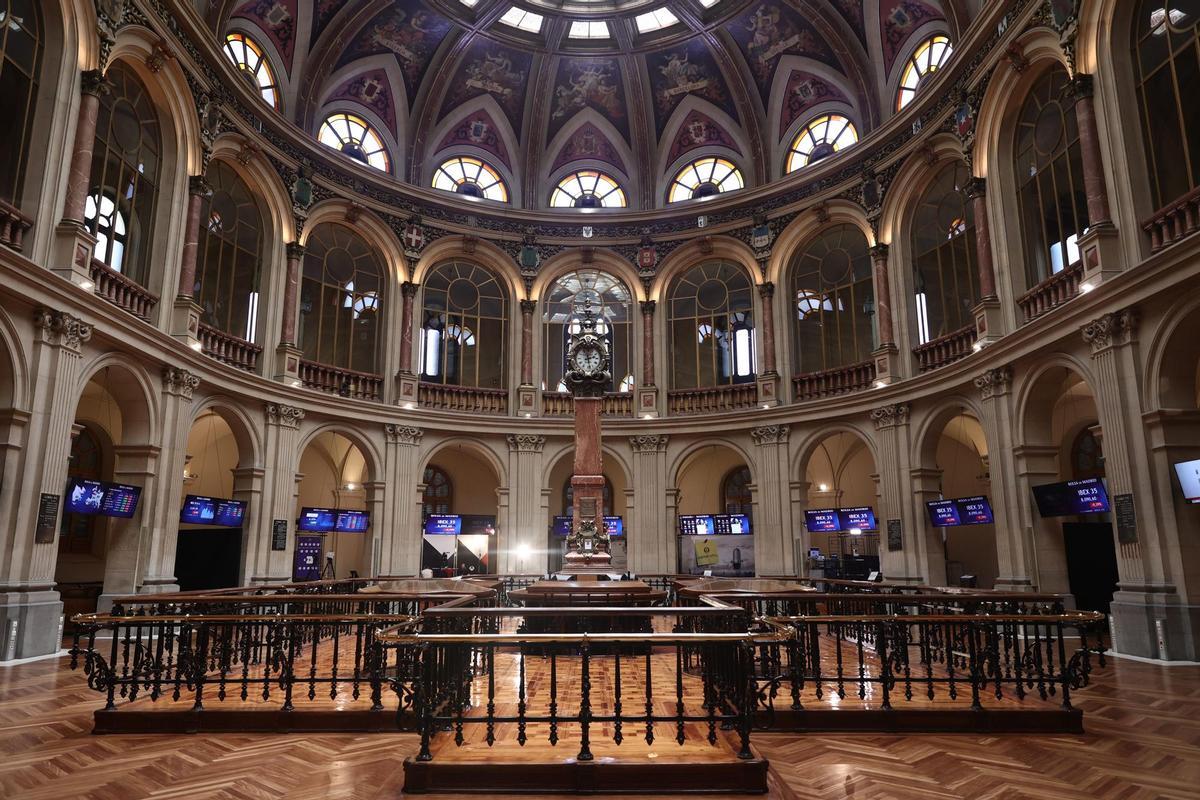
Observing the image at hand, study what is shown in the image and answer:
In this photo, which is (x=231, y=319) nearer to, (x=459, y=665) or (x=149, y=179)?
(x=149, y=179)

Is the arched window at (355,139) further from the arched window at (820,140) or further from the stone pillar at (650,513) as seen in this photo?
the arched window at (820,140)

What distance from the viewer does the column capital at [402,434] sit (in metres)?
19.9

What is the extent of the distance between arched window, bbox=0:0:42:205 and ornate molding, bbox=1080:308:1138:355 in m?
16.1

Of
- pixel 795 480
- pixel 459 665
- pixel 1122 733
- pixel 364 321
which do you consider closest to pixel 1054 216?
pixel 795 480

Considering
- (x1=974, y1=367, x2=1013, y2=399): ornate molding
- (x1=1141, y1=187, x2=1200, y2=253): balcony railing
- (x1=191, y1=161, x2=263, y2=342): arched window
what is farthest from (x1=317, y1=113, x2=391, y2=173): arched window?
(x1=1141, y1=187, x2=1200, y2=253): balcony railing

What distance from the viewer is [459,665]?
20.0 feet

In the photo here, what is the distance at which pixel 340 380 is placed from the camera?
19359mm

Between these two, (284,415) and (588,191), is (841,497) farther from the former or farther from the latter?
(284,415)

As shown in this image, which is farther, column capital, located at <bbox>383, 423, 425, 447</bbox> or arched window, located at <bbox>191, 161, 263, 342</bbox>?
column capital, located at <bbox>383, 423, 425, 447</bbox>

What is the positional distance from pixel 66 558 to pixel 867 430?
60.3 ft

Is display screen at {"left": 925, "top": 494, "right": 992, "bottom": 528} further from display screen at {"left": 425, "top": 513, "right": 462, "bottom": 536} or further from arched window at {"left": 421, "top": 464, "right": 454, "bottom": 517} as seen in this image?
arched window at {"left": 421, "top": 464, "right": 454, "bottom": 517}

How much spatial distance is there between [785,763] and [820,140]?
19.0 metres

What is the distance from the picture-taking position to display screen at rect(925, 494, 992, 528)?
14.8 m

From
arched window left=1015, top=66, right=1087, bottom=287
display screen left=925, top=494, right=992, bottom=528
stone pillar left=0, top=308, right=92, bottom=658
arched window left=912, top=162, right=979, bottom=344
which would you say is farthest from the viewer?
arched window left=912, top=162, right=979, bottom=344
